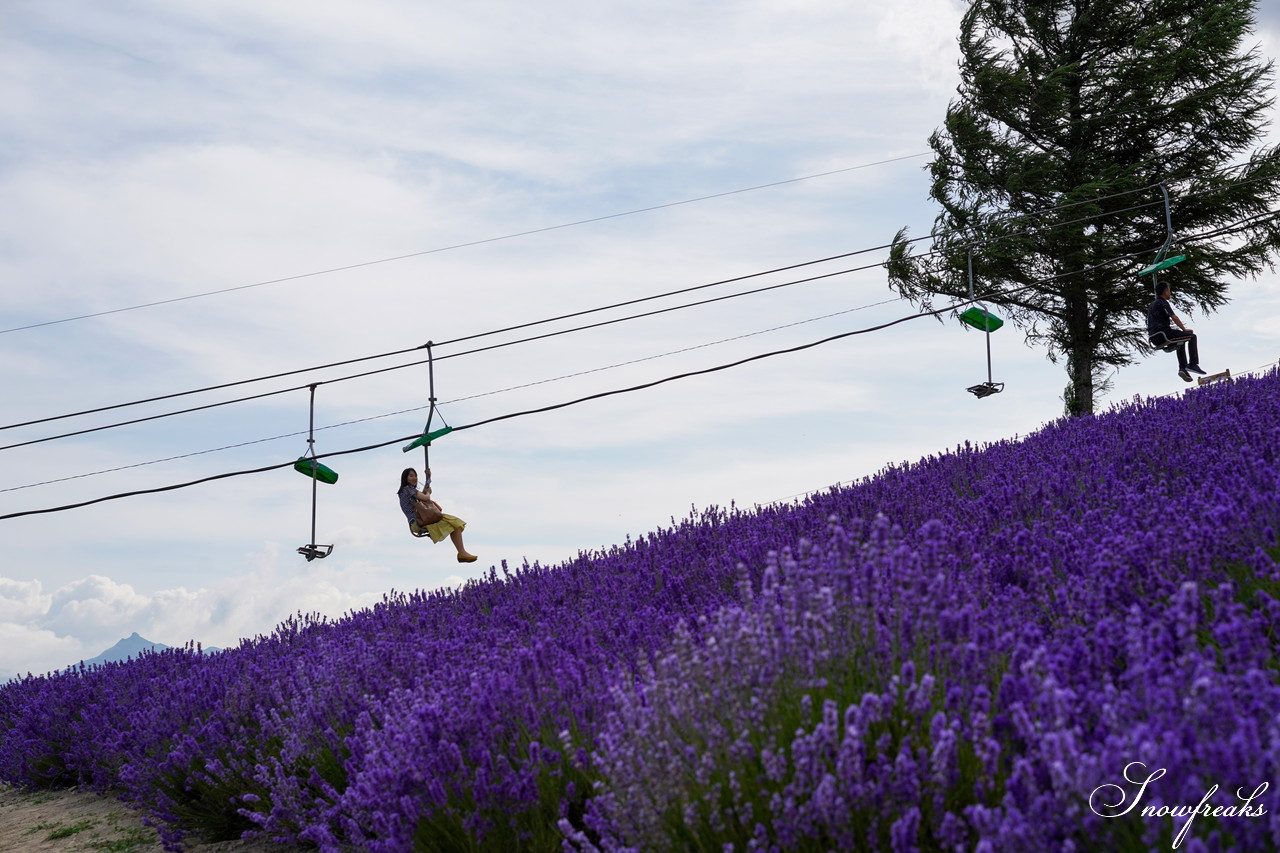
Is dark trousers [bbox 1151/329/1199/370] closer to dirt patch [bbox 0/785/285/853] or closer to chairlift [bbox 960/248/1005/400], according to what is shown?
chairlift [bbox 960/248/1005/400]

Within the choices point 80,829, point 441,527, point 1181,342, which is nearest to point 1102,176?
point 1181,342

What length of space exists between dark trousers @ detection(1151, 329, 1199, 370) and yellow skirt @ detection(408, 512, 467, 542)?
8881 mm

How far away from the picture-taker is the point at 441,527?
40.2ft

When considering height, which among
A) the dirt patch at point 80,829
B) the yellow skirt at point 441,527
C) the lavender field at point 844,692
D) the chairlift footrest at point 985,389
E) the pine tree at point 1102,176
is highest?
the pine tree at point 1102,176

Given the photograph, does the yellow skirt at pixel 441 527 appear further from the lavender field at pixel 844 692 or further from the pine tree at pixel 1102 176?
the pine tree at pixel 1102 176

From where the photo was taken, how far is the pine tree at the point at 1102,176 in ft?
66.1

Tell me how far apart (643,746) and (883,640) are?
0.72 metres

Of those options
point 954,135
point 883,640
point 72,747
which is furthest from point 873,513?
point 954,135

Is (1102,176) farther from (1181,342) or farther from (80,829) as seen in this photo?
(80,829)

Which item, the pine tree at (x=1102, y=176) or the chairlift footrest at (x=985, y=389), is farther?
the pine tree at (x=1102, y=176)

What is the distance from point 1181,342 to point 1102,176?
7.69 metres

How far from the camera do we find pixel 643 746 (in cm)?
294

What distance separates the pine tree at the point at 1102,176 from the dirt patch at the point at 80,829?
16.7 metres

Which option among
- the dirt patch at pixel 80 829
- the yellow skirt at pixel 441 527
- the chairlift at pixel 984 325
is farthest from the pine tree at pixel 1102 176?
the dirt patch at pixel 80 829
